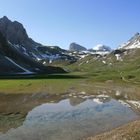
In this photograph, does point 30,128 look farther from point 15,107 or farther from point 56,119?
point 15,107

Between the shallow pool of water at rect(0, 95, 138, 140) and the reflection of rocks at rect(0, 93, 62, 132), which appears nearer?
the shallow pool of water at rect(0, 95, 138, 140)

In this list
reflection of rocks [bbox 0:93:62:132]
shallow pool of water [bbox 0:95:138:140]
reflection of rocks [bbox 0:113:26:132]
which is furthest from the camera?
reflection of rocks [bbox 0:93:62:132]

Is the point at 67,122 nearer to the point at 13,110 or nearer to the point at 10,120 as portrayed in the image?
the point at 10,120

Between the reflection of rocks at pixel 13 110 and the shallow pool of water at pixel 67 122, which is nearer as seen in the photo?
the shallow pool of water at pixel 67 122

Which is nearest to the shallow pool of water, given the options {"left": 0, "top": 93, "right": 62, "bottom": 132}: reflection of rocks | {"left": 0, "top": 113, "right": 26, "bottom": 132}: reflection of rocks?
{"left": 0, "top": 113, "right": 26, "bottom": 132}: reflection of rocks

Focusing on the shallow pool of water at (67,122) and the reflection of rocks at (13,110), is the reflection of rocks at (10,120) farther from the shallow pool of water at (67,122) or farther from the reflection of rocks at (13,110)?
the shallow pool of water at (67,122)

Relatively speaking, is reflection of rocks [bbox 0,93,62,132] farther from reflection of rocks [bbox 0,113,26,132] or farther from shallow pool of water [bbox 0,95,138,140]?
shallow pool of water [bbox 0,95,138,140]

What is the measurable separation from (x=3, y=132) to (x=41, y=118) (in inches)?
442

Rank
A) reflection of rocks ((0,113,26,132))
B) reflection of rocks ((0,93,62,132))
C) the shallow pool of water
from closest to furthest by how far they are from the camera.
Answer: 1. the shallow pool of water
2. reflection of rocks ((0,113,26,132))
3. reflection of rocks ((0,93,62,132))

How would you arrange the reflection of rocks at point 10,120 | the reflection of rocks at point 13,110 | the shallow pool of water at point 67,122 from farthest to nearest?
1. the reflection of rocks at point 13,110
2. the reflection of rocks at point 10,120
3. the shallow pool of water at point 67,122

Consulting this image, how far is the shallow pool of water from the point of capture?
38125 millimetres

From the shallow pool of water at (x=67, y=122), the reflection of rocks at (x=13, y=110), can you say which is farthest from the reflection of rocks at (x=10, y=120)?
the shallow pool of water at (x=67, y=122)

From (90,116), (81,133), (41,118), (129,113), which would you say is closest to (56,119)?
(41,118)

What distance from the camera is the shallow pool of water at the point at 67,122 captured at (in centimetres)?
3812
